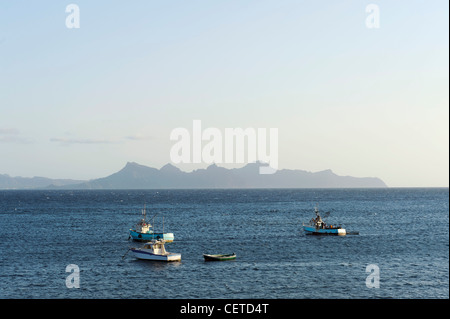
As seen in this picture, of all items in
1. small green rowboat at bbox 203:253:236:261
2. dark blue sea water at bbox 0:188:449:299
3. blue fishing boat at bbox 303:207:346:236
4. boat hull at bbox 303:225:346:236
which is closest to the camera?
dark blue sea water at bbox 0:188:449:299

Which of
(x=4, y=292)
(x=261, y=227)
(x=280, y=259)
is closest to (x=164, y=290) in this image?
(x=4, y=292)

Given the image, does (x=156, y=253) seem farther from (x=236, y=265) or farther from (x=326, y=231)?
(x=326, y=231)

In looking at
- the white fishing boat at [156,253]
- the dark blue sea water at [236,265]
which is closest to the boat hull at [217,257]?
the dark blue sea water at [236,265]

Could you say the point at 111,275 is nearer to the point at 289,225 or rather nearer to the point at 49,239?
the point at 49,239

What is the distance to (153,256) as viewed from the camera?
81.1m

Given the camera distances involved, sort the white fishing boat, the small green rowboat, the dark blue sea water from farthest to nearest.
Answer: the small green rowboat
the white fishing boat
the dark blue sea water

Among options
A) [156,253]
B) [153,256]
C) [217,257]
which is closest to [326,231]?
[217,257]

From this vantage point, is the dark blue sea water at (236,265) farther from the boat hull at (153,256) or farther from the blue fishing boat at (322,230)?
the blue fishing boat at (322,230)

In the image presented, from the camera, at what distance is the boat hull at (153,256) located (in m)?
79.7

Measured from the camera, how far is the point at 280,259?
3263 inches

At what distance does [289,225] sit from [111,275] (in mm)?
82981

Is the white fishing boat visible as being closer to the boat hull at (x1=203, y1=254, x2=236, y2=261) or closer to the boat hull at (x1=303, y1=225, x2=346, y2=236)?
the boat hull at (x1=203, y1=254, x2=236, y2=261)

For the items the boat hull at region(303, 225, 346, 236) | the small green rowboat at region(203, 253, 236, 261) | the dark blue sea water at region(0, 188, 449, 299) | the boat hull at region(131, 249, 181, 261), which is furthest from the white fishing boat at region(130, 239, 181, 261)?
the boat hull at region(303, 225, 346, 236)

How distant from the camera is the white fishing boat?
79863mm
